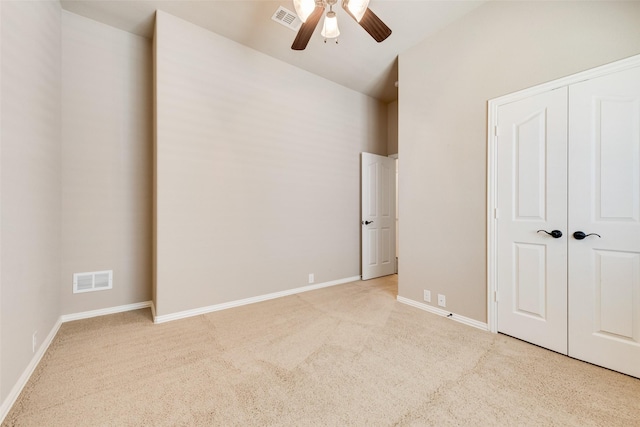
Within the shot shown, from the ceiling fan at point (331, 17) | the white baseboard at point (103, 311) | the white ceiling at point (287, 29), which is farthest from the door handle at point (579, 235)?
the white baseboard at point (103, 311)

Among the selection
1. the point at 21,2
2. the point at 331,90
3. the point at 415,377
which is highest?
the point at 331,90

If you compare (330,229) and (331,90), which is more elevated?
(331,90)

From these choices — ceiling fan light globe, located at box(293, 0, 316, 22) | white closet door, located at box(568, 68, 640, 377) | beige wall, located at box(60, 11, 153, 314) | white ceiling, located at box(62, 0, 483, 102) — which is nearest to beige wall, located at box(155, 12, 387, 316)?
white ceiling, located at box(62, 0, 483, 102)

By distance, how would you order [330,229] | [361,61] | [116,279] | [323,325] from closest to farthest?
[323,325]
[116,279]
[361,61]
[330,229]

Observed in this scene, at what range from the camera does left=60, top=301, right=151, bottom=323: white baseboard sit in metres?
2.67

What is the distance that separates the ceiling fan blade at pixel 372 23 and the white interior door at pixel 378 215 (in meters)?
2.21

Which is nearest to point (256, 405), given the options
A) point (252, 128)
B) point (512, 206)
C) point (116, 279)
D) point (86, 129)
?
point (116, 279)

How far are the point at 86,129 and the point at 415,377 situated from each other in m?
3.79

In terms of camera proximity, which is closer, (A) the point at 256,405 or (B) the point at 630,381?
(A) the point at 256,405

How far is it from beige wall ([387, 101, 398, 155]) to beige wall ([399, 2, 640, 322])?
146 centimetres

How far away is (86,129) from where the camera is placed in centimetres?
274

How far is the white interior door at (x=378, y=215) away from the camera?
14.2 feet

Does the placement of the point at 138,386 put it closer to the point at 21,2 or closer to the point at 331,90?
the point at 21,2

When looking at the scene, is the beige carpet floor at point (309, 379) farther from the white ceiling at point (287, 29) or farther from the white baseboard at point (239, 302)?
the white ceiling at point (287, 29)
